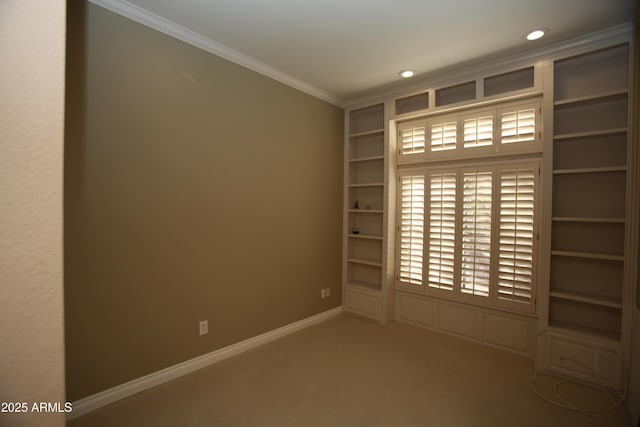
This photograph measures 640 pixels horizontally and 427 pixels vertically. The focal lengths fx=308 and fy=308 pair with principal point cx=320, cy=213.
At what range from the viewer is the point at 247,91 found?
2.95 m

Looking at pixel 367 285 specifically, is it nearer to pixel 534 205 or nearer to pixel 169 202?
pixel 534 205

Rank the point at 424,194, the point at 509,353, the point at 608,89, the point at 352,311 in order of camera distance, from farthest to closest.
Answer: the point at 352,311, the point at 424,194, the point at 509,353, the point at 608,89

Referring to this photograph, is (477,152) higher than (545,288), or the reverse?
(477,152)

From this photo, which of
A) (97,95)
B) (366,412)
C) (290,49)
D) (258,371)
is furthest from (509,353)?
(97,95)

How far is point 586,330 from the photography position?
2541 mm

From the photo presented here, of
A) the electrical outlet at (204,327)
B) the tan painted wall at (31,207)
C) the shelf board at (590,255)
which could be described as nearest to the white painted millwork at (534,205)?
the shelf board at (590,255)

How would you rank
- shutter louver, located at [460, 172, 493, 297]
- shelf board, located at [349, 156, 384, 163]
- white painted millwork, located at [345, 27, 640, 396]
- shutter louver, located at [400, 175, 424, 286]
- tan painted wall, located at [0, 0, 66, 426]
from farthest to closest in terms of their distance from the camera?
shelf board, located at [349, 156, 384, 163], shutter louver, located at [400, 175, 424, 286], shutter louver, located at [460, 172, 493, 297], white painted millwork, located at [345, 27, 640, 396], tan painted wall, located at [0, 0, 66, 426]

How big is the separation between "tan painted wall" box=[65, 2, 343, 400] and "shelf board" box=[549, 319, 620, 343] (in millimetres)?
2400

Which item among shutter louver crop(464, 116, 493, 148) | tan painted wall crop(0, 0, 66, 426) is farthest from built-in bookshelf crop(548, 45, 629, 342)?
tan painted wall crop(0, 0, 66, 426)

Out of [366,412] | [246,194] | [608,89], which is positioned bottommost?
A: [366,412]

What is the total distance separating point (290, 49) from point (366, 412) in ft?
9.63

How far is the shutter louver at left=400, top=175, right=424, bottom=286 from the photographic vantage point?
3.47 meters

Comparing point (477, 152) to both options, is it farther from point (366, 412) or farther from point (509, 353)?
point (366, 412)

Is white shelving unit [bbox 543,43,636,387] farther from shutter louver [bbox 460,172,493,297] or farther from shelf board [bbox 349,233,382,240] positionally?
shelf board [bbox 349,233,382,240]
